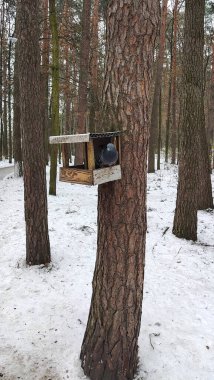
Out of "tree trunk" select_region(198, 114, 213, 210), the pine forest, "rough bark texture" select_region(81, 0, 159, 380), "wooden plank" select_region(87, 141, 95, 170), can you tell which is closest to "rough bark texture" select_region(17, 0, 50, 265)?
the pine forest

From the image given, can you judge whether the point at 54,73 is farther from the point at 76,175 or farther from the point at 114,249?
the point at 114,249

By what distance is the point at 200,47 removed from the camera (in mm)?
6457

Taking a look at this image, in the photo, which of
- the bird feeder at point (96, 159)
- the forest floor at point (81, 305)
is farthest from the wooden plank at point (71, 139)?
the forest floor at point (81, 305)

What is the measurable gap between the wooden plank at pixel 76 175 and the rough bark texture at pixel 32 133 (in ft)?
8.56

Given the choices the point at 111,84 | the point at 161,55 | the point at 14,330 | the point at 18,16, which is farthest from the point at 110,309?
the point at 161,55

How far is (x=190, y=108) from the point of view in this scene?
21.3ft

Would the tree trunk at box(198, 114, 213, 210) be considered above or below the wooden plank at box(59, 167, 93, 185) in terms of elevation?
below

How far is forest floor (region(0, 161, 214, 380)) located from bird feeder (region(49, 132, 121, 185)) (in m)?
2.02

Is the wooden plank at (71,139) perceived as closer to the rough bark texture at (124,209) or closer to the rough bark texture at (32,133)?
the rough bark texture at (124,209)

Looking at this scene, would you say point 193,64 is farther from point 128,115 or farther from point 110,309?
point 110,309

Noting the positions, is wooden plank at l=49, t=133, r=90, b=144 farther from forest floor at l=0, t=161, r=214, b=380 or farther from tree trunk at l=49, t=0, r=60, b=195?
tree trunk at l=49, t=0, r=60, b=195

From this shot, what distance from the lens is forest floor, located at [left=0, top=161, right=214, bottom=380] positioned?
338 centimetres

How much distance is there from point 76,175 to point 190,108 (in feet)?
15.0

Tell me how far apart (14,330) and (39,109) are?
327 cm
